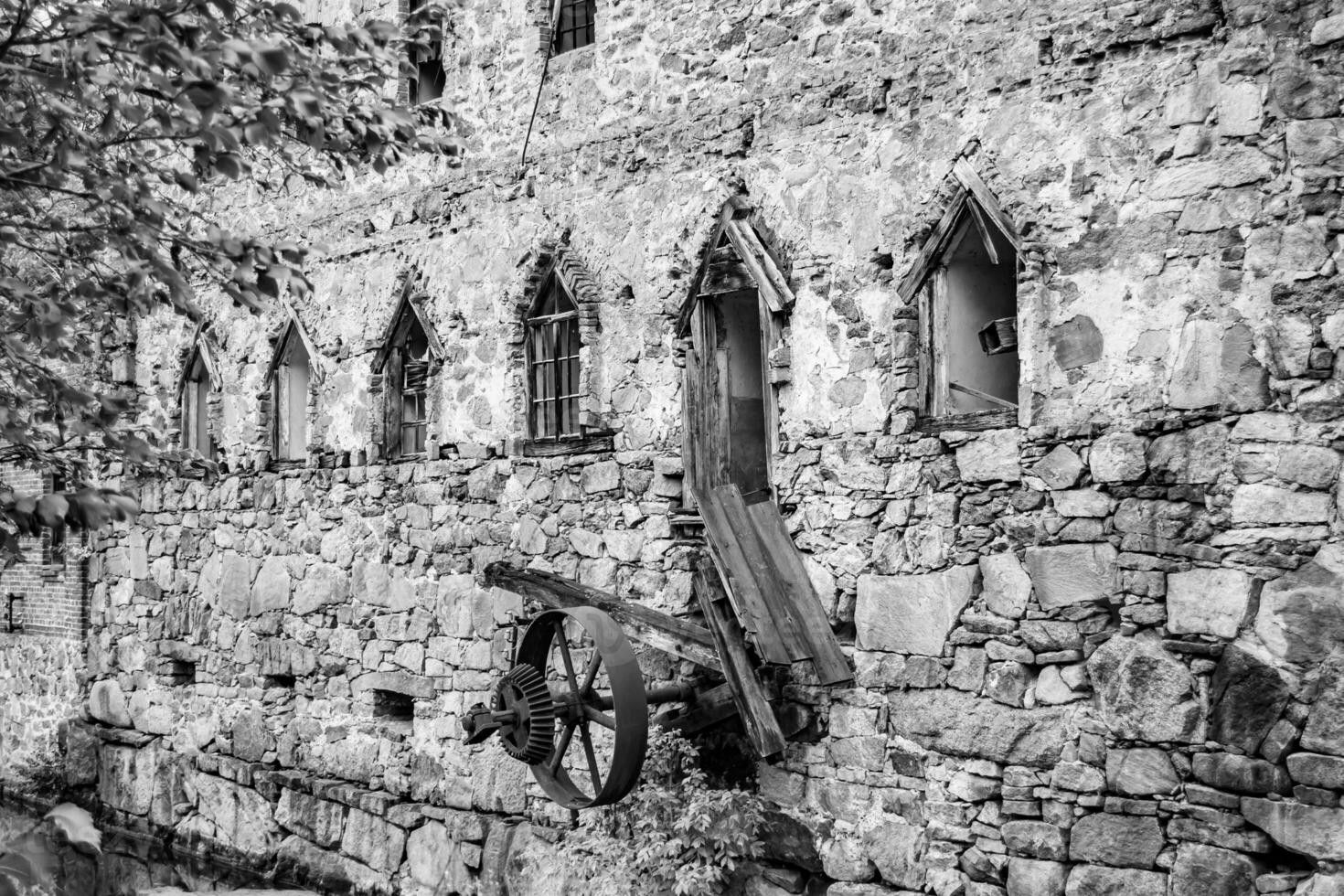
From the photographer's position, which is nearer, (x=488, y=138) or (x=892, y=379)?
(x=892, y=379)

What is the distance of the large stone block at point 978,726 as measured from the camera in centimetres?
625

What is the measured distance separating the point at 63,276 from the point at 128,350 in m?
6.76

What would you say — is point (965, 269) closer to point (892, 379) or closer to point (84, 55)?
point (892, 379)

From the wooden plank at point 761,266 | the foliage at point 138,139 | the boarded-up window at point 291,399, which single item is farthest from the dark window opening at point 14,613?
the wooden plank at point 761,266

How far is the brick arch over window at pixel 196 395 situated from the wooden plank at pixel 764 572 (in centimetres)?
578

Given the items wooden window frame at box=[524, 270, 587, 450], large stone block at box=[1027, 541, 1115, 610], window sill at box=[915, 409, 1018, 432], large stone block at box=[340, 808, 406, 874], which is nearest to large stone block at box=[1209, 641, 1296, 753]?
large stone block at box=[1027, 541, 1115, 610]

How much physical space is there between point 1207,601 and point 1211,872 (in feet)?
3.77

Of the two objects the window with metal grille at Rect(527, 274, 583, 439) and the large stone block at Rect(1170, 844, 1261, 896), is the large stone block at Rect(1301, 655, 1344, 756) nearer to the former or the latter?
the large stone block at Rect(1170, 844, 1261, 896)

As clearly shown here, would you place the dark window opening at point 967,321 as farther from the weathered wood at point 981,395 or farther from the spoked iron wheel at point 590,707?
the spoked iron wheel at point 590,707

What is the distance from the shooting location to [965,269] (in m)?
7.01

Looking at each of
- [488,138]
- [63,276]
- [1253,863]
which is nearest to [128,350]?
[488,138]

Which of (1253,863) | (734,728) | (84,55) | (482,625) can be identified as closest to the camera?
(84,55)

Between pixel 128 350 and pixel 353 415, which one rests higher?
pixel 128 350

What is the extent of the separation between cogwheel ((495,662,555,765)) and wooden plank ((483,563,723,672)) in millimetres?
465
